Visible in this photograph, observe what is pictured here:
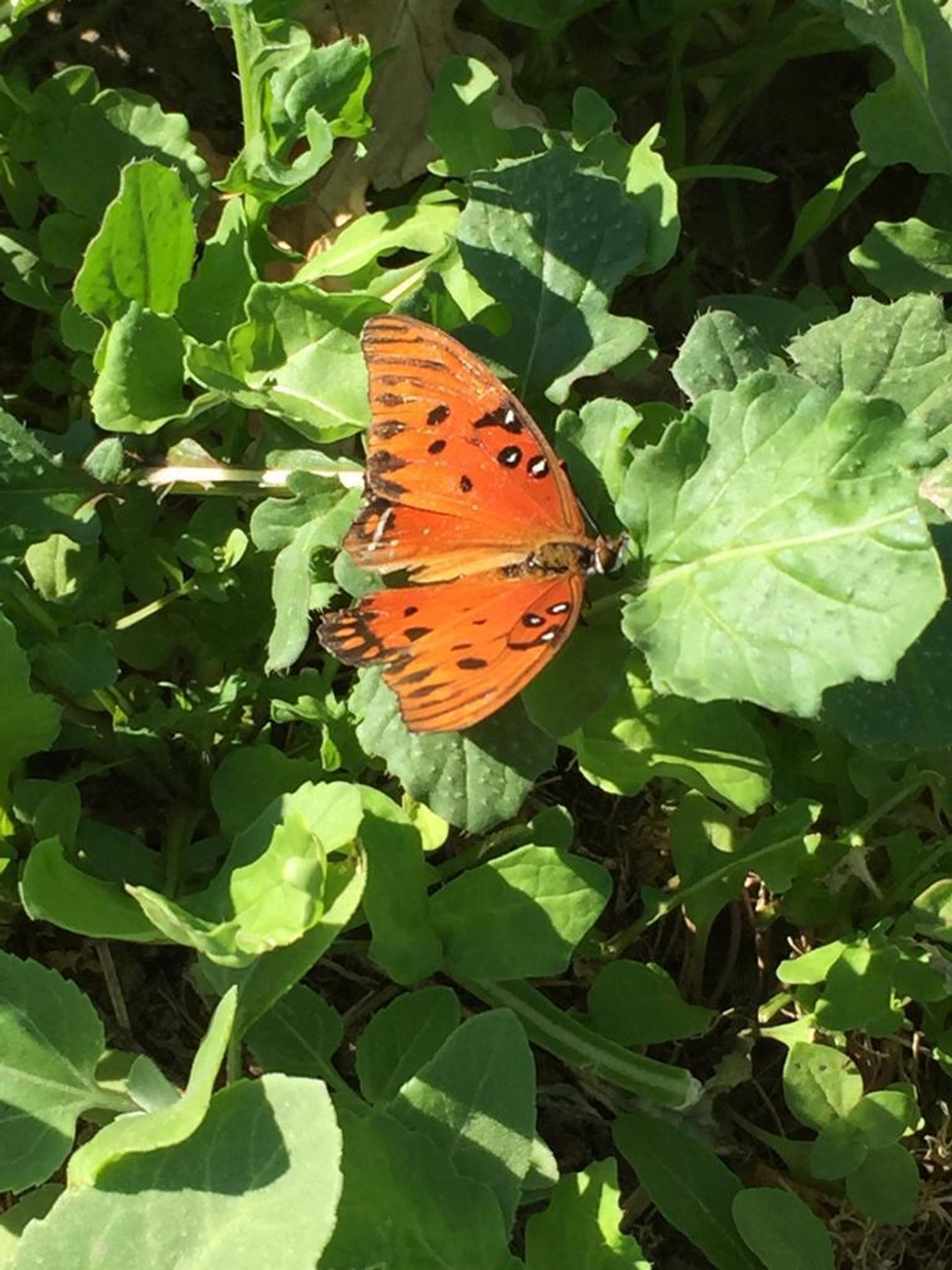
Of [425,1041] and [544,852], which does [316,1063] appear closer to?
[425,1041]

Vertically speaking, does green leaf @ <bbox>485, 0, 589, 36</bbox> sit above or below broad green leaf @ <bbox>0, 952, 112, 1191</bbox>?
above

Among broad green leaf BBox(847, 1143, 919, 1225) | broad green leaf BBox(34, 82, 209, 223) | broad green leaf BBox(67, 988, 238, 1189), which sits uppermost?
broad green leaf BBox(34, 82, 209, 223)

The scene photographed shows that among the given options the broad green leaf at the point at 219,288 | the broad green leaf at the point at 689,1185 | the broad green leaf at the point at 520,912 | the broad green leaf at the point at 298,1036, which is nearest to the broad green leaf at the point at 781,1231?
the broad green leaf at the point at 689,1185

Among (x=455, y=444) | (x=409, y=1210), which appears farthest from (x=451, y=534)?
(x=409, y=1210)

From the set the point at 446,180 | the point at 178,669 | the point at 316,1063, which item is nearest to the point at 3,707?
the point at 178,669

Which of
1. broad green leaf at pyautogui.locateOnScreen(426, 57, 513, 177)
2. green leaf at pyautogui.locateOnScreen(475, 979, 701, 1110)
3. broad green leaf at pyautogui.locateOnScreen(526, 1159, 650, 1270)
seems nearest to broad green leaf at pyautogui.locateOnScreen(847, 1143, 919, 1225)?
green leaf at pyautogui.locateOnScreen(475, 979, 701, 1110)

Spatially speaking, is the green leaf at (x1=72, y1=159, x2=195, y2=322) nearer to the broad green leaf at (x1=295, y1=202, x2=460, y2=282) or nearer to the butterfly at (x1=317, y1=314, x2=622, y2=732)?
the broad green leaf at (x1=295, y1=202, x2=460, y2=282)
